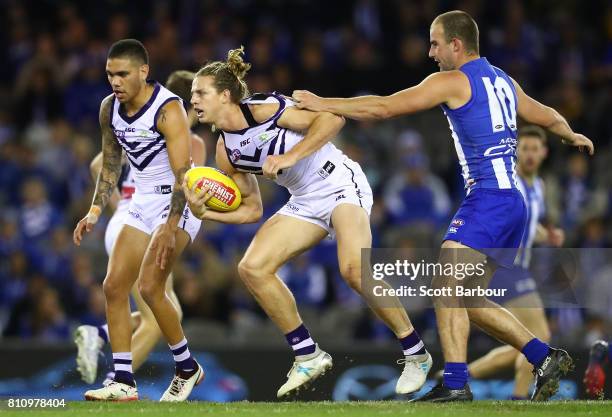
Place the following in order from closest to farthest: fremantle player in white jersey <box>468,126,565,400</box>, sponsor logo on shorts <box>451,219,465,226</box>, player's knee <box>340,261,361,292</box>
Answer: sponsor logo on shorts <box>451,219,465,226</box>
player's knee <box>340,261,361,292</box>
fremantle player in white jersey <box>468,126,565,400</box>

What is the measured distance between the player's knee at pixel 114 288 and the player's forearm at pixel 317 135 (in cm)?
160

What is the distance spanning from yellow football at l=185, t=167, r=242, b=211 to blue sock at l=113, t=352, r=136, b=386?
1.26 metres

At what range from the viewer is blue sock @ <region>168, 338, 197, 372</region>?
8.95 meters

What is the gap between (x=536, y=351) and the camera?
8211 mm

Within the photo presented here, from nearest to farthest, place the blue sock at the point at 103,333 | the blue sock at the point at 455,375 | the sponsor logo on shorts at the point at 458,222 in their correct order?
1. the blue sock at the point at 455,375
2. the sponsor logo on shorts at the point at 458,222
3. the blue sock at the point at 103,333

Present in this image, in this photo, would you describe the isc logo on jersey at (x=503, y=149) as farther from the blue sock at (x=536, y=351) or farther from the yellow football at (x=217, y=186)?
the yellow football at (x=217, y=186)

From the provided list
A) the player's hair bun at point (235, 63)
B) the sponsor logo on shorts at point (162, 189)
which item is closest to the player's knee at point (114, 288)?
the sponsor logo on shorts at point (162, 189)

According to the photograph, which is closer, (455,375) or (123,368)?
(455,375)

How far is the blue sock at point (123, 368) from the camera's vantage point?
8570 mm

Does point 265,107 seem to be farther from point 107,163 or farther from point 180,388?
point 180,388

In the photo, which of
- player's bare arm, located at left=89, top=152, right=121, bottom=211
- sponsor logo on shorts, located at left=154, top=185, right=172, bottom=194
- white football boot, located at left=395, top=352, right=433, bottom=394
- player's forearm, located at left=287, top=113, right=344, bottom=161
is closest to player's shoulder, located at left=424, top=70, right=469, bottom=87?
player's forearm, located at left=287, top=113, right=344, bottom=161

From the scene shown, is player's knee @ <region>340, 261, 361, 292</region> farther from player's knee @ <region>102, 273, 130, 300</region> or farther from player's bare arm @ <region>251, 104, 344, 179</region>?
player's knee @ <region>102, 273, 130, 300</region>

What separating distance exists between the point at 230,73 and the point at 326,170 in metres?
0.98

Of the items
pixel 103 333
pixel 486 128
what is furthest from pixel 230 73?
pixel 103 333
